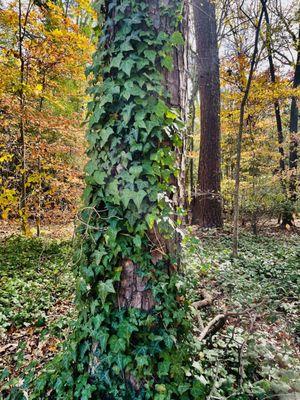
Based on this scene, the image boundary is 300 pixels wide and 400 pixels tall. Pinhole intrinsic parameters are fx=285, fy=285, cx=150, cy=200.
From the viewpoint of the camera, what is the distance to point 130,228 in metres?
1.69

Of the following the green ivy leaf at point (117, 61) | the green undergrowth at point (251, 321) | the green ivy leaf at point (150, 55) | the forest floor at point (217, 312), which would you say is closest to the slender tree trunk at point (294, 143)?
the forest floor at point (217, 312)

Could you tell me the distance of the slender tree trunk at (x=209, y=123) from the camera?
688 centimetres

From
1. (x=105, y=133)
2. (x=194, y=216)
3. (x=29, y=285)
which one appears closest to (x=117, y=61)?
(x=105, y=133)

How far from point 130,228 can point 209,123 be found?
5883 mm

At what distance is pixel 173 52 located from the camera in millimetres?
1847

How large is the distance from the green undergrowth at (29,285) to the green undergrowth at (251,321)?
4.23 ft

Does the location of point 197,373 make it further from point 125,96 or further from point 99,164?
point 125,96

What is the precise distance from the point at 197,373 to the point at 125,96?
178cm

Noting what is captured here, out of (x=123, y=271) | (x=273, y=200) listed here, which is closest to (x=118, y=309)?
(x=123, y=271)

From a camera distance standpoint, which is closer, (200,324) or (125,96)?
(125,96)

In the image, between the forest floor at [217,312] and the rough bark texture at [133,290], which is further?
the forest floor at [217,312]

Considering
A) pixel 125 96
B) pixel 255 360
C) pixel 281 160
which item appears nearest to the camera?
pixel 125 96

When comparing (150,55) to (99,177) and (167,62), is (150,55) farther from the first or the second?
(99,177)

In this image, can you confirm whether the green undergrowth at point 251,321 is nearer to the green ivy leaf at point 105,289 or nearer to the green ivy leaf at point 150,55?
the green ivy leaf at point 105,289
